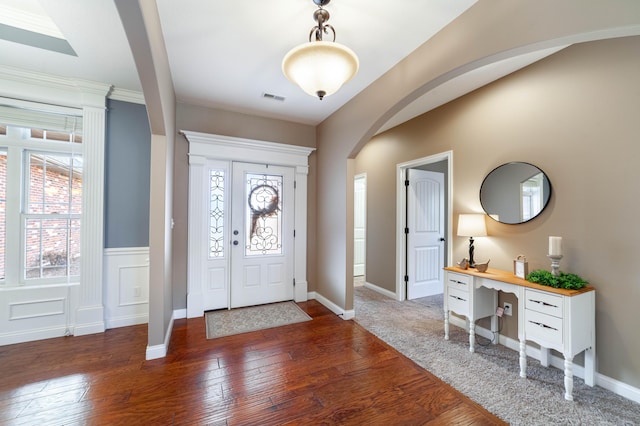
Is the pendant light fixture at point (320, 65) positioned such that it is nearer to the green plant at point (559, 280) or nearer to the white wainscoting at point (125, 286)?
the green plant at point (559, 280)

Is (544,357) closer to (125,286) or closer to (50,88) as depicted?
(125,286)

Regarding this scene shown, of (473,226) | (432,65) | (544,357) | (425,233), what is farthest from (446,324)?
(432,65)

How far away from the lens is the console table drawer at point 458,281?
2576mm

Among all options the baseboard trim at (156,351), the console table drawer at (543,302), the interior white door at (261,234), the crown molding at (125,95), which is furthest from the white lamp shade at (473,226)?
the crown molding at (125,95)

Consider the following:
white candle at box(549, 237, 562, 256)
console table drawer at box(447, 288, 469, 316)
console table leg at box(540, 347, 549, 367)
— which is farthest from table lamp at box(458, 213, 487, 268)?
console table leg at box(540, 347, 549, 367)

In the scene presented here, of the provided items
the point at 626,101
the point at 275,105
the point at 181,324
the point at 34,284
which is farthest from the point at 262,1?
the point at 34,284

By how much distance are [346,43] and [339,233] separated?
7.07 feet

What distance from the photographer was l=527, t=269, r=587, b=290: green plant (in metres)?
1.98

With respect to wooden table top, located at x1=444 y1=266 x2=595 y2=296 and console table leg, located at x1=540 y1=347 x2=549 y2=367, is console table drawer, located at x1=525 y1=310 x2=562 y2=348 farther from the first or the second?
console table leg, located at x1=540 y1=347 x2=549 y2=367

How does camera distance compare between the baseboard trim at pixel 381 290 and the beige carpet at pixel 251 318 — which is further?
the baseboard trim at pixel 381 290

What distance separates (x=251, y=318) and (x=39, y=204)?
2649mm

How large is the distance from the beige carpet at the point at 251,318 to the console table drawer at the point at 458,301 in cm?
171

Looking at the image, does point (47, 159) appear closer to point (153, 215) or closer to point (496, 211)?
point (153, 215)

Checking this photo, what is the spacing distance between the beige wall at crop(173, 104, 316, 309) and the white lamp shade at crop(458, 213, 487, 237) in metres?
2.56
